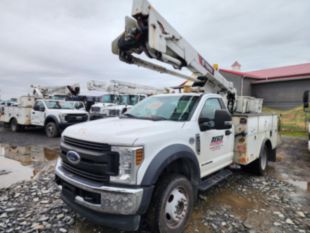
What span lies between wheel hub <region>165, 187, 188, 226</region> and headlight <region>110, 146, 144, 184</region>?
2.22ft

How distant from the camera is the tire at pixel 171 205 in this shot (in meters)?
2.25

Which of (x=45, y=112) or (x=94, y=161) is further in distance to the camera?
(x=45, y=112)

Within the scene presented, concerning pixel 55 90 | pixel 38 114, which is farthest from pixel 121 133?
pixel 55 90

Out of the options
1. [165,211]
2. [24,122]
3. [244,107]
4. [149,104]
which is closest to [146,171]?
[165,211]

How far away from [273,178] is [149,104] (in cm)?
354

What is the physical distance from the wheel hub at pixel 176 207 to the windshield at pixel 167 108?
105cm

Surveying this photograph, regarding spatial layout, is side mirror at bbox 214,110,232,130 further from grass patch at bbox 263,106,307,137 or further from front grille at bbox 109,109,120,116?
front grille at bbox 109,109,120,116

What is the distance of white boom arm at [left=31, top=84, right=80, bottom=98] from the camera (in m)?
12.5

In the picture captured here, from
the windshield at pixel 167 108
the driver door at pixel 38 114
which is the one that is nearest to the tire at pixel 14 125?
the driver door at pixel 38 114

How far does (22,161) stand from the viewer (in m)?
5.81

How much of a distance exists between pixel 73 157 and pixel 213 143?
2.16 m

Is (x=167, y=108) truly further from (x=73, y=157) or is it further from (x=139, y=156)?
(x=73, y=157)

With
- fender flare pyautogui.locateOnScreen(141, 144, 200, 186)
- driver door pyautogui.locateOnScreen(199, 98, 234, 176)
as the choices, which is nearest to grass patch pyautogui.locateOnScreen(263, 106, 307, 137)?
driver door pyautogui.locateOnScreen(199, 98, 234, 176)

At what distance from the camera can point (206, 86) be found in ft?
13.9
